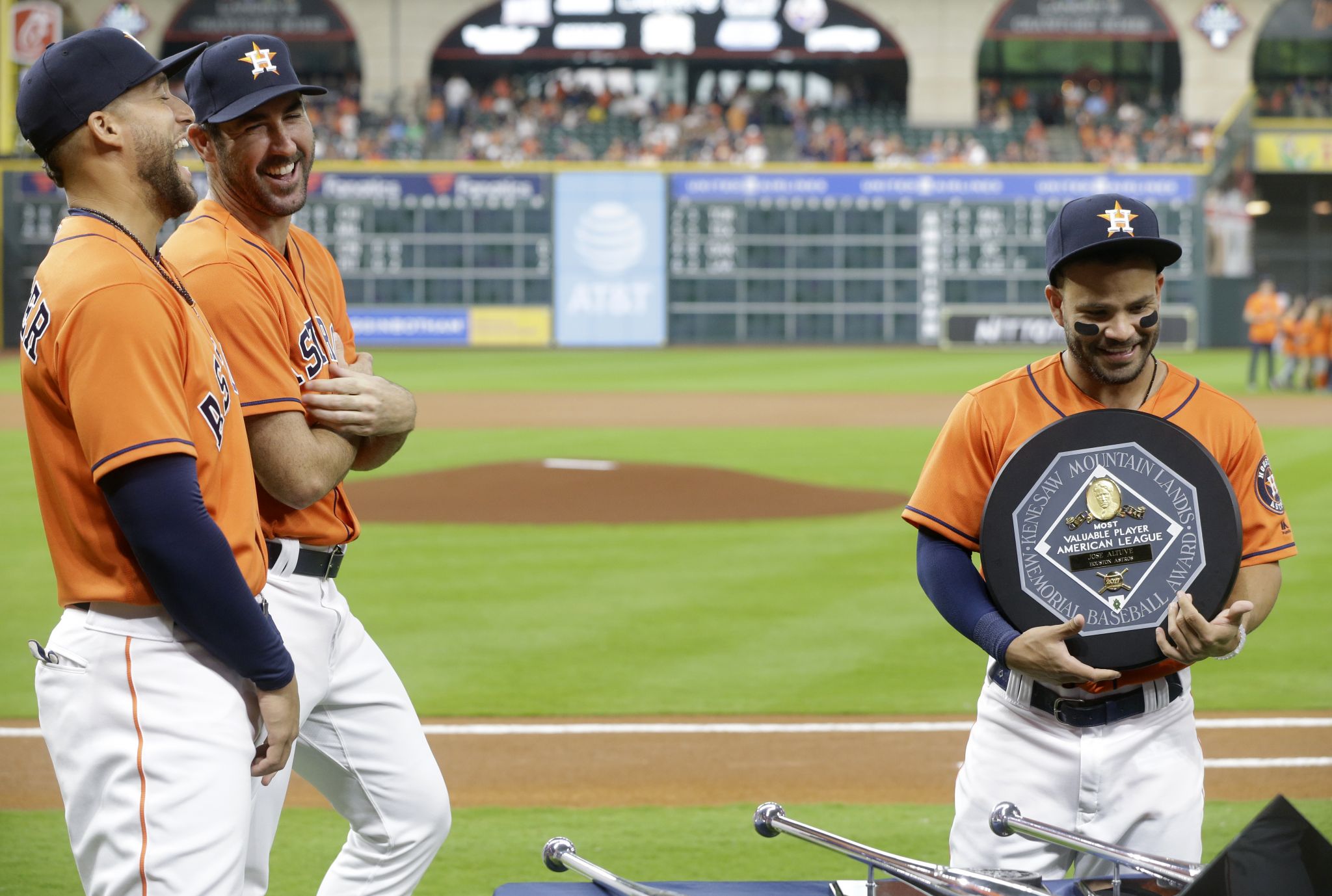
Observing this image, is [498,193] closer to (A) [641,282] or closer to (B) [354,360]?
(A) [641,282]

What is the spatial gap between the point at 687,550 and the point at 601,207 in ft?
80.3

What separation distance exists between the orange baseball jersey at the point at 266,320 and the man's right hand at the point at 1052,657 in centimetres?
142

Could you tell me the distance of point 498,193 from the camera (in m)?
34.1

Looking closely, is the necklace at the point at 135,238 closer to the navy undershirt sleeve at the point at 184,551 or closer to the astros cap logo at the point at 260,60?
the navy undershirt sleeve at the point at 184,551

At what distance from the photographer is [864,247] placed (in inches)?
1334

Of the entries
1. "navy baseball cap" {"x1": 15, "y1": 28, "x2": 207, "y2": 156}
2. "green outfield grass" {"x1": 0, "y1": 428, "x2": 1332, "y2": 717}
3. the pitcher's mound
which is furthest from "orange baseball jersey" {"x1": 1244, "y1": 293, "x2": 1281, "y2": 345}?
"navy baseball cap" {"x1": 15, "y1": 28, "x2": 207, "y2": 156}

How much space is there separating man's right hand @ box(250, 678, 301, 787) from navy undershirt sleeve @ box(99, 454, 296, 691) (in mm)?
148

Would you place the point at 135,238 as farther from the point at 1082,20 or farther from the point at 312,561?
the point at 1082,20

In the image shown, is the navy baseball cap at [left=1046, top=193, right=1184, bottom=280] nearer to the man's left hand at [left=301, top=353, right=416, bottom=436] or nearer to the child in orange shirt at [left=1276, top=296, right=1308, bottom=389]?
the man's left hand at [left=301, top=353, right=416, bottom=436]

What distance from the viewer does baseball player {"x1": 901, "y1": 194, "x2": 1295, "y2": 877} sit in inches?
116

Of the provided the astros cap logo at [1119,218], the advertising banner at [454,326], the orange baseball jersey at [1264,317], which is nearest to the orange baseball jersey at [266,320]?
the astros cap logo at [1119,218]

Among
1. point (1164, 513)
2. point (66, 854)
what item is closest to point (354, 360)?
point (1164, 513)

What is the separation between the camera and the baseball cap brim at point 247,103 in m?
3.06

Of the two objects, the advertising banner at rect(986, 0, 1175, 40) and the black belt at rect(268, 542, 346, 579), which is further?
the advertising banner at rect(986, 0, 1175, 40)
